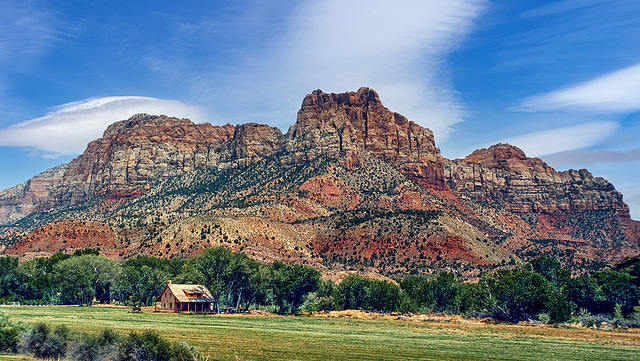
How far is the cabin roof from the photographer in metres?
62.5

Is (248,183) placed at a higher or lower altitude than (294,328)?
higher

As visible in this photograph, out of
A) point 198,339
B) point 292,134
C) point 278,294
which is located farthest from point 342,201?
point 198,339

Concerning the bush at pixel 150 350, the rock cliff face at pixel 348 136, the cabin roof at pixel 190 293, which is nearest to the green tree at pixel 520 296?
the cabin roof at pixel 190 293

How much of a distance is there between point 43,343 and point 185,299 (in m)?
38.6

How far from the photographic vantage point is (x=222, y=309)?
67.9m

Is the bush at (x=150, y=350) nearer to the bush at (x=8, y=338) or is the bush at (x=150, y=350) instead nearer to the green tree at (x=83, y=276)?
the bush at (x=8, y=338)

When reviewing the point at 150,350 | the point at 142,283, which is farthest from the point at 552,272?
the point at 150,350

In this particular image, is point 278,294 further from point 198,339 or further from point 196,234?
point 196,234

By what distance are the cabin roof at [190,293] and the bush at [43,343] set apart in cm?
3689

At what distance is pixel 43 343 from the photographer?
81.0ft

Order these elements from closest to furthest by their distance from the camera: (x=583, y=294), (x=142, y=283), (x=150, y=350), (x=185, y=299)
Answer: (x=150, y=350)
(x=185, y=299)
(x=583, y=294)
(x=142, y=283)

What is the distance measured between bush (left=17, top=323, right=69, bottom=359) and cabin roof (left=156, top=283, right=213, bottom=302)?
3689cm

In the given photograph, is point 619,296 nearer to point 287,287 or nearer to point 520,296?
point 520,296

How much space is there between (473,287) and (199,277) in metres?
36.5
